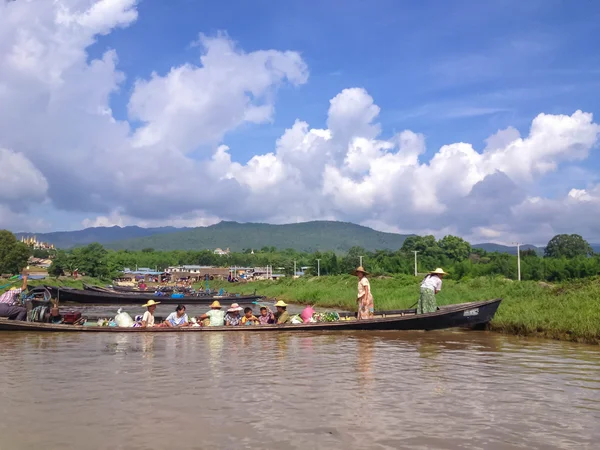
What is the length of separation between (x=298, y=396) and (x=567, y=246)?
84.7m

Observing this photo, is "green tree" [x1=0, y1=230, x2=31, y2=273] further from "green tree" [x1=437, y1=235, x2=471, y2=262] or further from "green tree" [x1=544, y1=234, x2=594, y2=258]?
"green tree" [x1=544, y1=234, x2=594, y2=258]

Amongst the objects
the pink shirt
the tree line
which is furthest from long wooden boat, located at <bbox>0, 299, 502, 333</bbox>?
the tree line

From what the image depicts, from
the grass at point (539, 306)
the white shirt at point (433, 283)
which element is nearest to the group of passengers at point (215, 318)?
the white shirt at point (433, 283)

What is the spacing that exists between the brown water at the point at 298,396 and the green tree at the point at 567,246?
7487 cm

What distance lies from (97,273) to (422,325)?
261 ft

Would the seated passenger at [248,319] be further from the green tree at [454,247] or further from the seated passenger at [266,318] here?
the green tree at [454,247]

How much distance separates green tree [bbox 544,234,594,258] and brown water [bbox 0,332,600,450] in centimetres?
7487

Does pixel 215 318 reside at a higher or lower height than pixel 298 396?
higher

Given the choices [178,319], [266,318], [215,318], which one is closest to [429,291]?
[266,318]

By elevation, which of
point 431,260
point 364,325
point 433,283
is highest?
point 431,260

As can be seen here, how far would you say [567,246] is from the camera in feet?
270

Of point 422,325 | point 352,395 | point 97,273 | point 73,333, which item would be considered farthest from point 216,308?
point 97,273

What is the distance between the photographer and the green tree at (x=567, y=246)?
7988 cm

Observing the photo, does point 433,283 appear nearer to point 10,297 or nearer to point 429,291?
point 429,291
